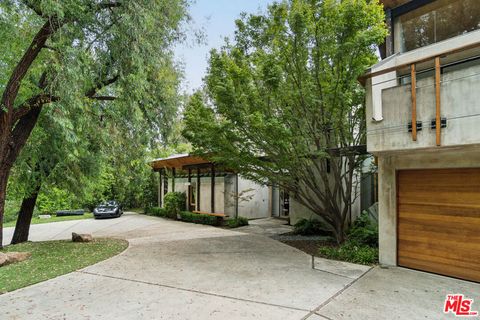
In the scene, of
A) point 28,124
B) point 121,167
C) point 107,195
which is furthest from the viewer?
point 107,195

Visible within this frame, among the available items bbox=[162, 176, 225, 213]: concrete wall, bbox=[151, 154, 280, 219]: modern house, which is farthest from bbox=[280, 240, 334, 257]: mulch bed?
bbox=[162, 176, 225, 213]: concrete wall

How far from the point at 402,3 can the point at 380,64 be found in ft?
7.06

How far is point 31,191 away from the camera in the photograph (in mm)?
10023

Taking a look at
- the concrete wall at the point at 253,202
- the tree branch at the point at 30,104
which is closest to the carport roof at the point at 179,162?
the concrete wall at the point at 253,202

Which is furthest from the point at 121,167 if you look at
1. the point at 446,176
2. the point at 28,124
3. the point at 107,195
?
the point at 107,195

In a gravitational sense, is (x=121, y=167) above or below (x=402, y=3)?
below

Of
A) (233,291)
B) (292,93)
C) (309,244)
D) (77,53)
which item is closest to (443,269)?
(309,244)

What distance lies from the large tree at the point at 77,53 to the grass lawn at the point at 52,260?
1805 millimetres

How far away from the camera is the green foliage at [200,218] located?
45.9ft

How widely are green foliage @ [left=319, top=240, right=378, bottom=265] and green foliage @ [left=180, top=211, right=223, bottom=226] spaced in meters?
6.96

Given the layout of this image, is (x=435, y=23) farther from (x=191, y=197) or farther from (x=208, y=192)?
(x=191, y=197)

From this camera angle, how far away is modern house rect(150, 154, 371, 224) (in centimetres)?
1444

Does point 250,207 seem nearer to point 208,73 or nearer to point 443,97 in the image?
point 208,73

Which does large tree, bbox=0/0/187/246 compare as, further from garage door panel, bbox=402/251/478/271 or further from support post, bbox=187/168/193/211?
support post, bbox=187/168/193/211
